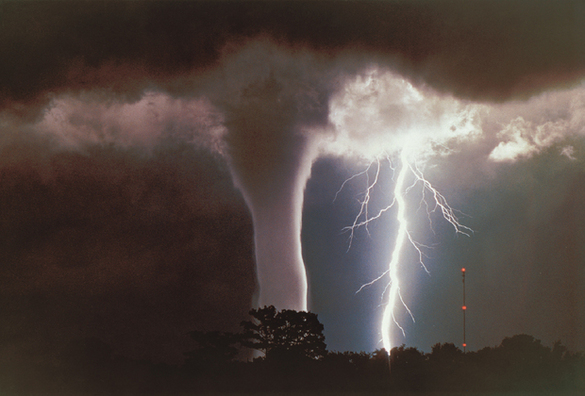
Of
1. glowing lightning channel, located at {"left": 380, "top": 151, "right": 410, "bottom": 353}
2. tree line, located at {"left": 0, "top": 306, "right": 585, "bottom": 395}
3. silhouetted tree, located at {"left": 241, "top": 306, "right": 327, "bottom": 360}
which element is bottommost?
tree line, located at {"left": 0, "top": 306, "right": 585, "bottom": 395}

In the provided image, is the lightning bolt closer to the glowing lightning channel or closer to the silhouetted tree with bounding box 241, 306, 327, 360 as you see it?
the glowing lightning channel

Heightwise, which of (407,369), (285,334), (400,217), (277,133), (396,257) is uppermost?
(277,133)

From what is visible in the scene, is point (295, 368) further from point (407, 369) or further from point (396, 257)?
point (396, 257)

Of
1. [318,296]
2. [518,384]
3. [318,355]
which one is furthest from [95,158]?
[518,384]

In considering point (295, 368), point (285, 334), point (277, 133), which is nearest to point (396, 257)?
point (285, 334)

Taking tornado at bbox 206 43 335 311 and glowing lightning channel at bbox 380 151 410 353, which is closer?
glowing lightning channel at bbox 380 151 410 353

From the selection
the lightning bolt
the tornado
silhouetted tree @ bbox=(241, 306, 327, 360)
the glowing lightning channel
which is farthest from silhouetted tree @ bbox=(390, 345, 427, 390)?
the tornado

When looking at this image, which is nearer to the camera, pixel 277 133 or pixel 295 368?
pixel 295 368
